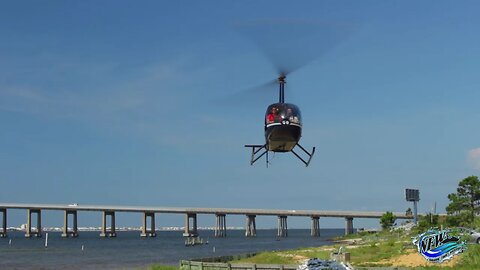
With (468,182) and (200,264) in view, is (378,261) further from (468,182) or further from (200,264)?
(468,182)

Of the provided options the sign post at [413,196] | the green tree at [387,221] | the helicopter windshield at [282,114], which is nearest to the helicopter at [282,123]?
the helicopter windshield at [282,114]

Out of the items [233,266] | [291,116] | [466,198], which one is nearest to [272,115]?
[291,116]

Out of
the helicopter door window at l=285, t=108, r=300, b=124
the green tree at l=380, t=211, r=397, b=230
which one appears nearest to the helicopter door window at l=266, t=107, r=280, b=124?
the helicopter door window at l=285, t=108, r=300, b=124

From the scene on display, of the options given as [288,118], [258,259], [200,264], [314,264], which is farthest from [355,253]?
[288,118]

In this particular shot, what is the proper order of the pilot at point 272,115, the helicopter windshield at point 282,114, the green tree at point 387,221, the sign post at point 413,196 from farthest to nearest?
the green tree at point 387,221, the sign post at point 413,196, the pilot at point 272,115, the helicopter windshield at point 282,114

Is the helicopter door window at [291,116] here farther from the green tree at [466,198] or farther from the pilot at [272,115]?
the green tree at [466,198]

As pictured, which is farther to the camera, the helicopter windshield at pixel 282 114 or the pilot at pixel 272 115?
the pilot at pixel 272 115

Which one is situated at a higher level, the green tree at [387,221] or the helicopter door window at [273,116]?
the helicopter door window at [273,116]

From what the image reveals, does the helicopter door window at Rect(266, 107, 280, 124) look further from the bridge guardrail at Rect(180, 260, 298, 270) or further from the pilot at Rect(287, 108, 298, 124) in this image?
the bridge guardrail at Rect(180, 260, 298, 270)
